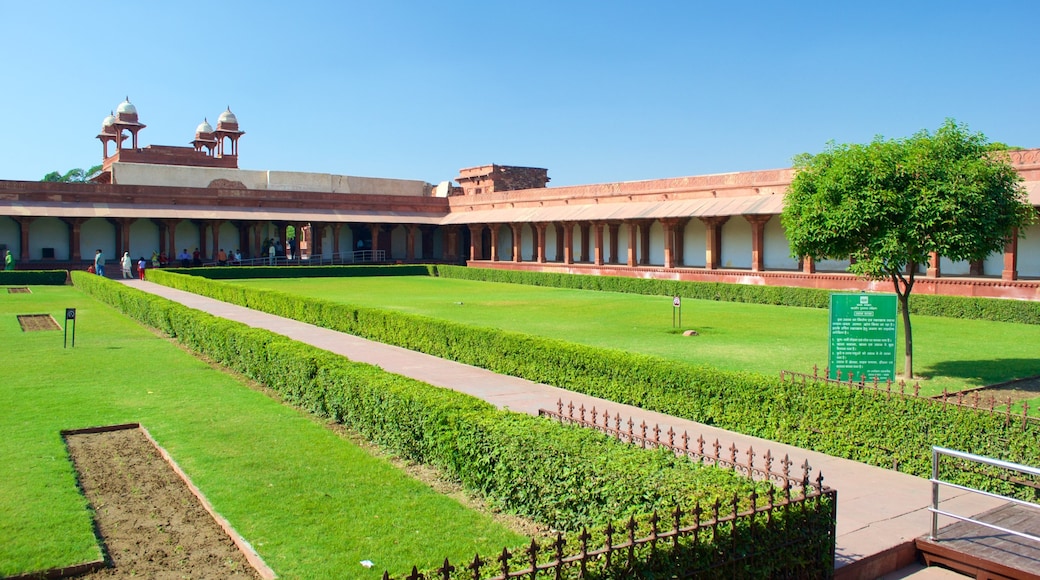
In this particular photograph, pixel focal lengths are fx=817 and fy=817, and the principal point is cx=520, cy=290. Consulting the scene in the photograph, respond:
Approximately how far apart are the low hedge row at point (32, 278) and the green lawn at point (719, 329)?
439 inches

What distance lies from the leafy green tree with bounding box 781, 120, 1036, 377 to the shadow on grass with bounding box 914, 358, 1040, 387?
0.74 metres

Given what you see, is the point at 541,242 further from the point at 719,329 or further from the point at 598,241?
the point at 719,329

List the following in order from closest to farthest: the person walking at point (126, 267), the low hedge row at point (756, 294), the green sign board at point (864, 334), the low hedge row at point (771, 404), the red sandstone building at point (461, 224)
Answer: the low hedge row at point (771, 404) < the green sign board at point (864, 334) < the low hedge row at point (756, 294) < the red sandstone building at point (461, 224) < the person walking at point (126, 267)

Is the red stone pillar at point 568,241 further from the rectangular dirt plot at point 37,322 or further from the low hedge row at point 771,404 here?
the low hedge row at point 771,404

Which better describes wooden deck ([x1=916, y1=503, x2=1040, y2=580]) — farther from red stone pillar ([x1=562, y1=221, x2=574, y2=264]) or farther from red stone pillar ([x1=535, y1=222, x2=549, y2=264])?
red stone pillar ([x1=535, y1=222, x2=549, y2=264])

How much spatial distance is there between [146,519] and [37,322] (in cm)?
1429

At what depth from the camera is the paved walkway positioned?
504 cm

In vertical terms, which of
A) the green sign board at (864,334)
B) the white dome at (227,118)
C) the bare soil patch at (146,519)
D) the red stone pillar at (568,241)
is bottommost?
the bare soil patch at (146,519)

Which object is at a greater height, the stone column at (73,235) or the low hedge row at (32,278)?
the stone column at (73,235)

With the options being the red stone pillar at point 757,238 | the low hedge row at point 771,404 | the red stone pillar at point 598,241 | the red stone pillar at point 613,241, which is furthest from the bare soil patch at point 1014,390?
the red stone pillar at point 613,241

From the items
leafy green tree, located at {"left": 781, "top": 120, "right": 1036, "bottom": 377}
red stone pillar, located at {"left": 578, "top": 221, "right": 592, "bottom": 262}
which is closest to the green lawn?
leafy green tree, located at {"left": 781, "top": 120, "right": 1036, "bottom": 377}

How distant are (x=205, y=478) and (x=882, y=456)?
17.5 feet

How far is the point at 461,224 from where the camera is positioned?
44.4 meters

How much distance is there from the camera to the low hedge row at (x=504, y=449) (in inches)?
180
